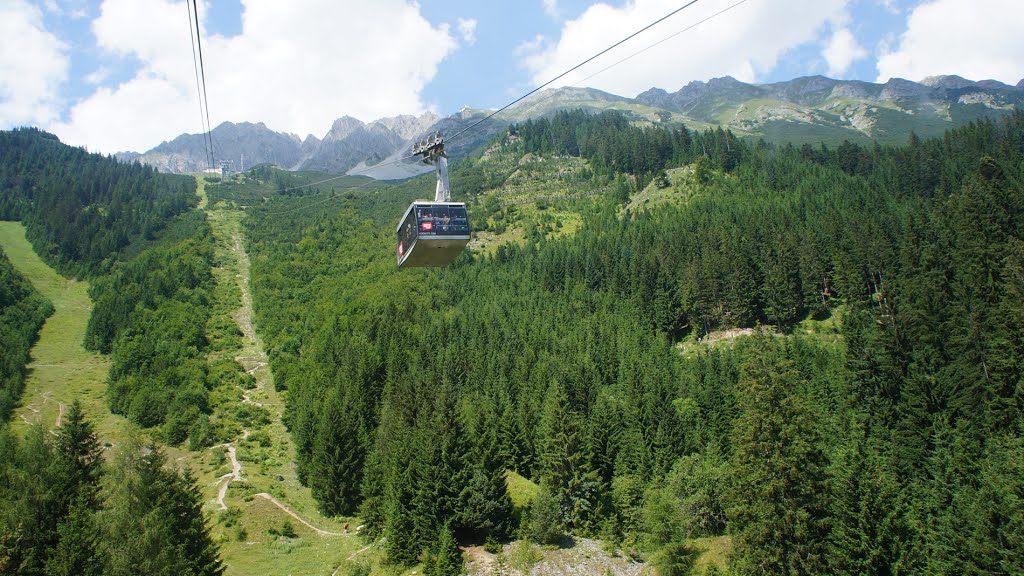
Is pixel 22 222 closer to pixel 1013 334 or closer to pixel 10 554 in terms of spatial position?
pixel 10 554

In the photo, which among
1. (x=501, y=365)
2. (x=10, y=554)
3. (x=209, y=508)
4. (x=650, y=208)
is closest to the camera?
(x=10, y=554)

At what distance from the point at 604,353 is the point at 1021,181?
7980 centimetres

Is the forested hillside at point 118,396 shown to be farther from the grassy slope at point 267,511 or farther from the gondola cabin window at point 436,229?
the gondola cabin window at point 436,229

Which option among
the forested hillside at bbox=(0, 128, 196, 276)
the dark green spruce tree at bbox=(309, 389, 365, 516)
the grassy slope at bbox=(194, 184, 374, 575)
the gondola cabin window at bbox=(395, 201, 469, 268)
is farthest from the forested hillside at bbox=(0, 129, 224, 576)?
the gondola cabin window at bbox=(395, 201, 469, 268)

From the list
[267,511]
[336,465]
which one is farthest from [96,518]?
[336,465]

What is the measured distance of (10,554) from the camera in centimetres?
3064

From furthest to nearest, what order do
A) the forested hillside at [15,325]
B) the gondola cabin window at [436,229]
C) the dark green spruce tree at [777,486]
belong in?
1. the forested hillside at [15,325]
2. the dark green spruce tree at [777,486]
3. the gondola cabin window at [436,229]

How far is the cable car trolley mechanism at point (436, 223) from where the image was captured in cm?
2684

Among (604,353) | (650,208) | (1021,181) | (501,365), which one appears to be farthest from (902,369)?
(650,208)

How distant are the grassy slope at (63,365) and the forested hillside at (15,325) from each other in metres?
1.67

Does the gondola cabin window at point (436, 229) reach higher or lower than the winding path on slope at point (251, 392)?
higher


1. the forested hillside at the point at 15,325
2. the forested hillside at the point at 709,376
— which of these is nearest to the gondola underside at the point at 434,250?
the forested hillside at the point at 709,376

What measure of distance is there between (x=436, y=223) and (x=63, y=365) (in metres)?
112

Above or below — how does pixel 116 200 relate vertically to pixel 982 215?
above
